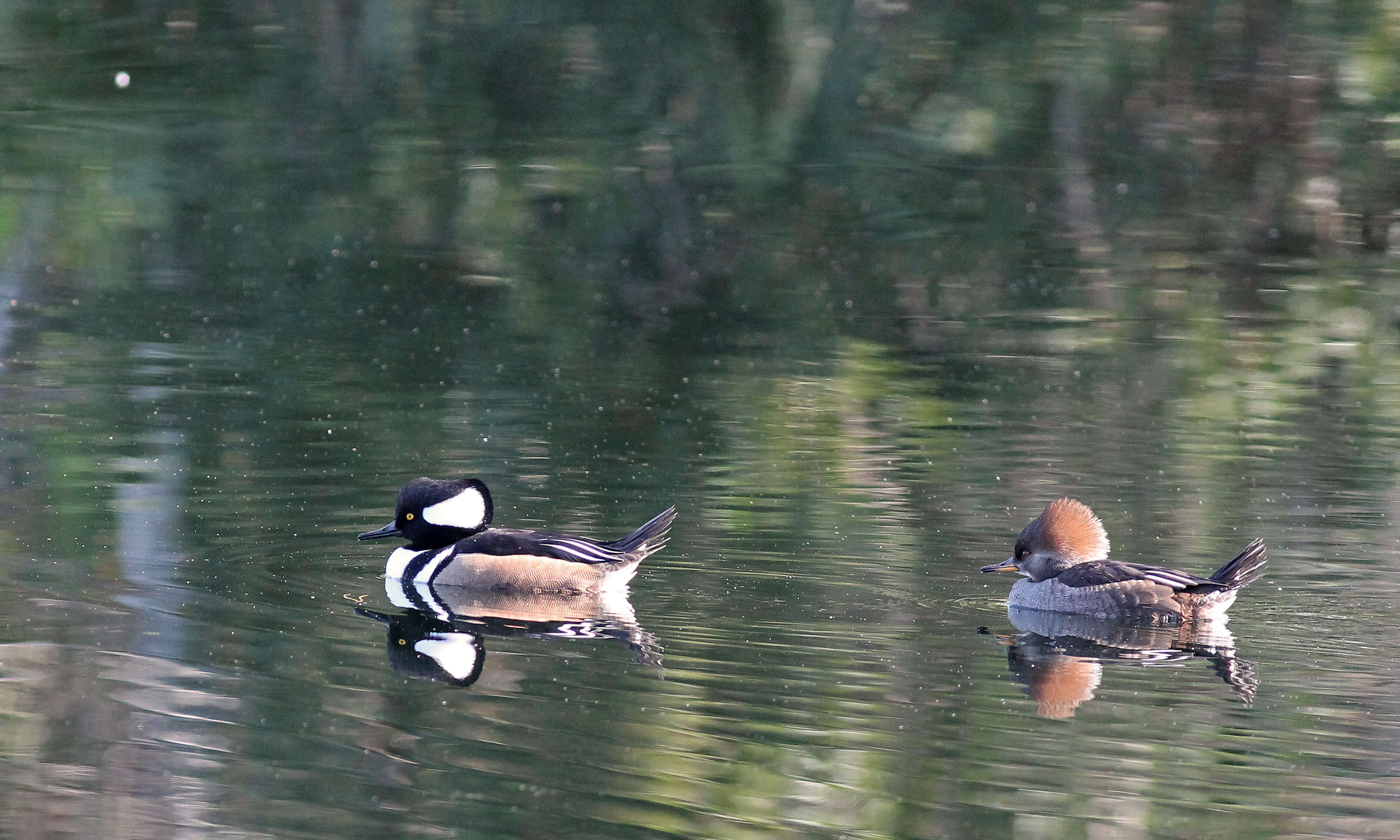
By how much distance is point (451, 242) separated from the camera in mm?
20453

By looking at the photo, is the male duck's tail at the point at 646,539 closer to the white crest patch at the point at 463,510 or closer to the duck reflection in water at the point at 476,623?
the duck reflection in water at the point at 476,623

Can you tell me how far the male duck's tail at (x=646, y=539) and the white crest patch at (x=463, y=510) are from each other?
87 cm

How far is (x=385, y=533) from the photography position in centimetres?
920

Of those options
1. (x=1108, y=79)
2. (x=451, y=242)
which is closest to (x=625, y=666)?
(x=451, y=242)

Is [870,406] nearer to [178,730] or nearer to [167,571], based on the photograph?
[167,571]

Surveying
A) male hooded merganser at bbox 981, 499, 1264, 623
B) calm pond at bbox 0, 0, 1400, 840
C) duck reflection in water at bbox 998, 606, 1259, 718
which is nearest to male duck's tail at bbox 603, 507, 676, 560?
calm pond at bbox 0, 0, 1400, 840

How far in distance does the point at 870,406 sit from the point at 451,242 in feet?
26.2

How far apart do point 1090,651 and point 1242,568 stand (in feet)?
2.53

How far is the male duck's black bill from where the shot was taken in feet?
30.1

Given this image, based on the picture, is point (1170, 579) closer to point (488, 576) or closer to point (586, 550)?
point (586, 550)

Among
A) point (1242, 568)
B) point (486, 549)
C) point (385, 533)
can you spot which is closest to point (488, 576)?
point (486, 549)

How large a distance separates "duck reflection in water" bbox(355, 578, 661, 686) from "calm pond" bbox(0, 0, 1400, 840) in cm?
4

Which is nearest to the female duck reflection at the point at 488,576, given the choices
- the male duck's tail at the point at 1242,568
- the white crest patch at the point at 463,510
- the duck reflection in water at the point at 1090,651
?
the white crest patch at the point at 463,510

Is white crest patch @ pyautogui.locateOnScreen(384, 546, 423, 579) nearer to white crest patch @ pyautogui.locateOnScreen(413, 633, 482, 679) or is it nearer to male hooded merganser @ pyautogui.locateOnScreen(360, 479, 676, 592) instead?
male hooded merganser @ pyautogui.locateOnScreen(360, 479, 676, 592)
